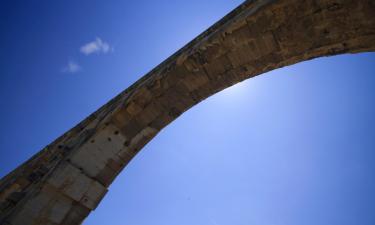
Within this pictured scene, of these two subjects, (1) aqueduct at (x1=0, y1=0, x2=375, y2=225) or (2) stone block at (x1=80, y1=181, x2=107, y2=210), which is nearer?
(1) aqueduct at (x1=0, y1=0, x2=375, y2=225)

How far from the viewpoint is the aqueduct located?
4.03 m

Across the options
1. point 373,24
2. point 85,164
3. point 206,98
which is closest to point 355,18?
point 373,24

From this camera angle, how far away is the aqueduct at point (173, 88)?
4.03 metres

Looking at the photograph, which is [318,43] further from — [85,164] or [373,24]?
[85,164]

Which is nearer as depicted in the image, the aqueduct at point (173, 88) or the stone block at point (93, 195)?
the aqueduct at point (173, 88)

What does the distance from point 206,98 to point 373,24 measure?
10.6 feet

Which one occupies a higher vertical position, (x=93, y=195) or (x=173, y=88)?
(x=173, y=88)

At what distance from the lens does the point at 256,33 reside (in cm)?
446

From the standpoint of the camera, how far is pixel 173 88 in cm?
525

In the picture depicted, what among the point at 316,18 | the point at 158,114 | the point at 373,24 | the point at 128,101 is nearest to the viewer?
the point at 373,24

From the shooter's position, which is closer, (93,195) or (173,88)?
(93,195)

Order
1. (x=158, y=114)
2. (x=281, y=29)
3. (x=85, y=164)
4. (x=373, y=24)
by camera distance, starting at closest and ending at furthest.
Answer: (x=373, y=24) → (x=281, y=29) → (x=85, y=164) → (x=158, y=114)

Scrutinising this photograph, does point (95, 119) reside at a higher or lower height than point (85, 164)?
higher

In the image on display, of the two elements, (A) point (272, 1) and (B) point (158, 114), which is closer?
(A) point (272, 1)
